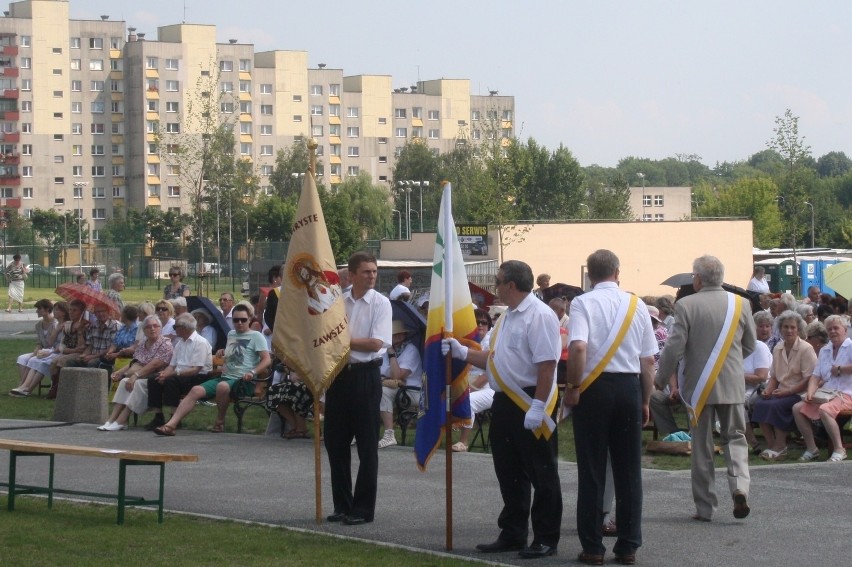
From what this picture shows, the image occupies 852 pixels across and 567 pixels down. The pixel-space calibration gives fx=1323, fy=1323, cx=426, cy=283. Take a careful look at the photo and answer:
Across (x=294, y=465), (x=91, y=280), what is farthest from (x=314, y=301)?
(x=91, y=280)

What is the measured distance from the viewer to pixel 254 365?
15562mm

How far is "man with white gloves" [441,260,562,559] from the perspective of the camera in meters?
8.38

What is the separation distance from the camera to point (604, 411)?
8.28 metres

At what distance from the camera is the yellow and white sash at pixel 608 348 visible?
8.29 m

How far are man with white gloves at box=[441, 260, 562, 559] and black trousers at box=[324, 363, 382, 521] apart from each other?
133 cm

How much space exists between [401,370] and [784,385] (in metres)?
4.16

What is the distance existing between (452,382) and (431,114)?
461 feet

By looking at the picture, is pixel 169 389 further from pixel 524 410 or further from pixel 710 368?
pixel 524 410

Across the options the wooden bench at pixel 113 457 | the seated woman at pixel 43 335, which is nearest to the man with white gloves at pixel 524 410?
the wooden bench at pixel 113 457

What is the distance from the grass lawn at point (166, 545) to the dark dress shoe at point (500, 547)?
1.23 ft

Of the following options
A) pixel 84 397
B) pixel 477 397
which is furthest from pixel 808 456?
pixel 84 397

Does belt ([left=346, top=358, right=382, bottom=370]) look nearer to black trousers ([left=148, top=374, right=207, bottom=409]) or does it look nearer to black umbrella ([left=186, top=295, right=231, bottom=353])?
black trousers ([left=148, top=374, right=207, bottom=409])

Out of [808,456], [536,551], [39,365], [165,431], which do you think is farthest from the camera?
[39,365]

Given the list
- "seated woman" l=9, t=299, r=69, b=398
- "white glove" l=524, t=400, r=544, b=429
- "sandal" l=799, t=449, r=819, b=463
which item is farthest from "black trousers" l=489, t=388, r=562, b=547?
"seated woman" l=9, t=299, r=69, b=398
